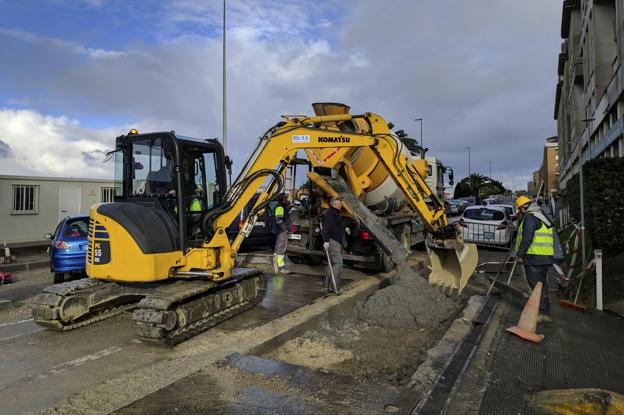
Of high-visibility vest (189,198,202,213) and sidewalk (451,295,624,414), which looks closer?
sidewalk (451,295,624,414)

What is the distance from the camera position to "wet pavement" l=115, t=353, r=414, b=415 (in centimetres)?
406

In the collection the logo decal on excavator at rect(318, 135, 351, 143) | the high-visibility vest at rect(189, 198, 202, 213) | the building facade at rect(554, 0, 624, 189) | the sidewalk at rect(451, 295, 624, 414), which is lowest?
the sidewalk at rect(451, 295, 624, 414)

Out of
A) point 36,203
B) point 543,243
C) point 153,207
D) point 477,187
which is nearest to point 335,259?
point 543,243

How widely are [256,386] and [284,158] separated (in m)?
3.92

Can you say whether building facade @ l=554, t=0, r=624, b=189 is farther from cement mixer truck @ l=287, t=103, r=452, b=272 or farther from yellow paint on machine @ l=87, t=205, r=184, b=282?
yellow paint on machine @ l=87, t=205, r=184, b=282

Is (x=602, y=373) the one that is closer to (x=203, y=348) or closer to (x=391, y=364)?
(x=391, y=364)

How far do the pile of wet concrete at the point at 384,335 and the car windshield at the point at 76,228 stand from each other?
19.2ft

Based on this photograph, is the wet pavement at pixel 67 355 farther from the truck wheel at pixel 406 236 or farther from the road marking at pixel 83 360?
the truck wheel at pixel 406 236

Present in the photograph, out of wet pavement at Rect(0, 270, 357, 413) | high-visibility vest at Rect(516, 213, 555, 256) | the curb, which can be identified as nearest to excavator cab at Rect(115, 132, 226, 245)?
wet pavement at Rect(0, 270, 357, 413)

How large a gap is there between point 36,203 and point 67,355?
14408 mm

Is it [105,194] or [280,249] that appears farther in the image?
[105,194]

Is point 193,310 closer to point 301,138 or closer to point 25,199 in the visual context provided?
point 301,138

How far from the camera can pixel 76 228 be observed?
995 centimetres

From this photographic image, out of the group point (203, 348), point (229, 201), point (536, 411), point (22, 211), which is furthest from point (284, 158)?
point (22, 211)
